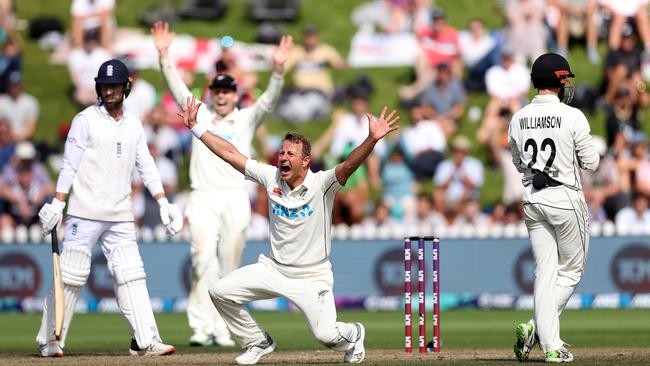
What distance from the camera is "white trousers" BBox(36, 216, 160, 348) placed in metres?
11.8

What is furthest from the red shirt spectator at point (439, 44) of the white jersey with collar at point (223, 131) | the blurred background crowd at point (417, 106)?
the white jersey with collar at point (223, 131)

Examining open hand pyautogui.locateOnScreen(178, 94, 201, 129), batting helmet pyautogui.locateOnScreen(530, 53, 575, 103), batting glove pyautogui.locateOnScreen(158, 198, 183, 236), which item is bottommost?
batting glove pyautogui.locateOnScreen(158, 198, 183, 236)

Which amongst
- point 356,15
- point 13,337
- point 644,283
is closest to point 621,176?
point 644,283

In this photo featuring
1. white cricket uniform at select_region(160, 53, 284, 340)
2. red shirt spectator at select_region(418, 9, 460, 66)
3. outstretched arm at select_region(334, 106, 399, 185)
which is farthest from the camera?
red shirt spectator at select_region(418, 9, 460, 66)

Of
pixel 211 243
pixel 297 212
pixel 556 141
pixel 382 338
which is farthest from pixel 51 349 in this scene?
pixel 556 141

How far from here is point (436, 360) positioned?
10820 millimetres

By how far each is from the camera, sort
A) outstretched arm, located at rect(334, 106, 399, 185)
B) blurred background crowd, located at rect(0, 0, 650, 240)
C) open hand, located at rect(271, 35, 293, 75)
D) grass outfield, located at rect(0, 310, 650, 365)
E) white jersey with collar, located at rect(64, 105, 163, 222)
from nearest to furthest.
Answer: outstretched arm, located at rect(334, 106, 399, 185), grass outfield, located at rect(0, 310, 650, 365), white jersey with collar, located at rect(64, 105, 163, 222), open hand, located at rect(271, 35, 293, 75), blurred background crowd, located at rect(0, 0, 650, 240)

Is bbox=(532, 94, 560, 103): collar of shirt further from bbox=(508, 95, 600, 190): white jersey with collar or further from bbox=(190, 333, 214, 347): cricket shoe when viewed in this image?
bbox=(190, 333, 214, 347): cricket shoe

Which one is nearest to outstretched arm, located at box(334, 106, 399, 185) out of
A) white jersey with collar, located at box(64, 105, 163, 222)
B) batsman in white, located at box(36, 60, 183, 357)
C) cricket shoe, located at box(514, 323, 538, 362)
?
cricket shoe, located at box(514, 323, 538, 362)

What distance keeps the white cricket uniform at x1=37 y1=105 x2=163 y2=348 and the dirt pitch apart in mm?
428

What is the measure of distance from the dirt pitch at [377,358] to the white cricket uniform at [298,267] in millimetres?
495

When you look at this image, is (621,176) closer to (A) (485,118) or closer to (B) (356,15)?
(A) (485,118)

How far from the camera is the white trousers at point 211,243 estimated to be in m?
13.4

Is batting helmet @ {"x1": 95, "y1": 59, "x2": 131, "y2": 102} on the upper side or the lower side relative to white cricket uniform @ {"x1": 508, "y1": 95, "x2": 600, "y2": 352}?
upper
